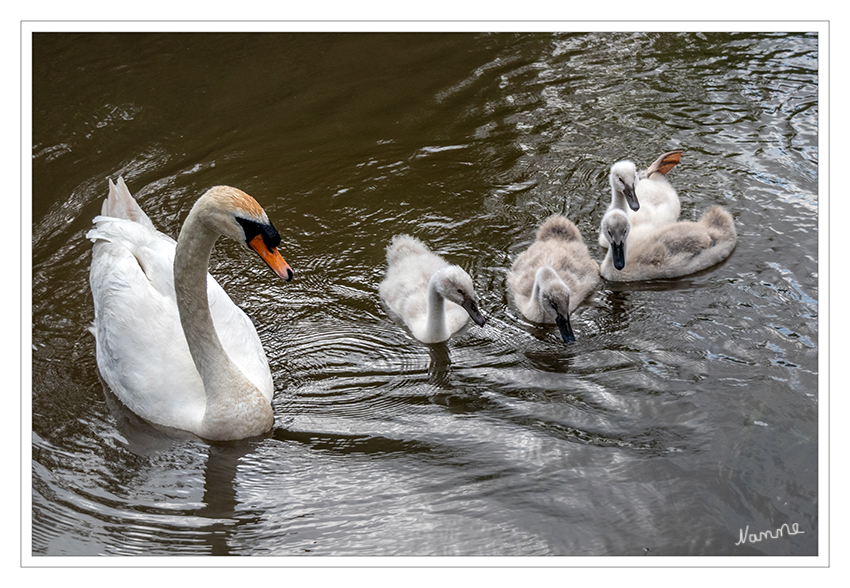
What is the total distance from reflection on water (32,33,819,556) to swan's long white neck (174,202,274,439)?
0.16 m

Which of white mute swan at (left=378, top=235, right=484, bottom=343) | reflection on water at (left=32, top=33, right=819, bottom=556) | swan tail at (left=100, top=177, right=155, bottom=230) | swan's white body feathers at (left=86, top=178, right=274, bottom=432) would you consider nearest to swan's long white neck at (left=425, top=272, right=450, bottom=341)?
white mute swan at (left=378, top=235, right=484, bottom=343)

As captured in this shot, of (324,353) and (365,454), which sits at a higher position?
(324,353)

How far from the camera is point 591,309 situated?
244 inches

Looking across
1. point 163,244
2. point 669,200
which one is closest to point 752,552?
point 669,200

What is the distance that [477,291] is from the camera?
6.41 m

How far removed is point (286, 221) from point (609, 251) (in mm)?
2876

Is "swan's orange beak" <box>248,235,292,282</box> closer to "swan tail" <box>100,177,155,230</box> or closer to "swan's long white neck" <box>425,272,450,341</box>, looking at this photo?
"swan's long white neck" <box>425,272,450,341</box>

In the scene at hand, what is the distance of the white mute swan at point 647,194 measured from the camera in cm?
664

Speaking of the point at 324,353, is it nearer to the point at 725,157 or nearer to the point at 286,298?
the point at 286,298

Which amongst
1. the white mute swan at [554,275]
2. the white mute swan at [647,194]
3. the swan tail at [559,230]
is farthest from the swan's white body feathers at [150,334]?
the white mute swan at [647,194]

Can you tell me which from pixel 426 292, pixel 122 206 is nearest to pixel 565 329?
pixel 426 292

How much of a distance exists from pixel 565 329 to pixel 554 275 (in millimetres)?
395
